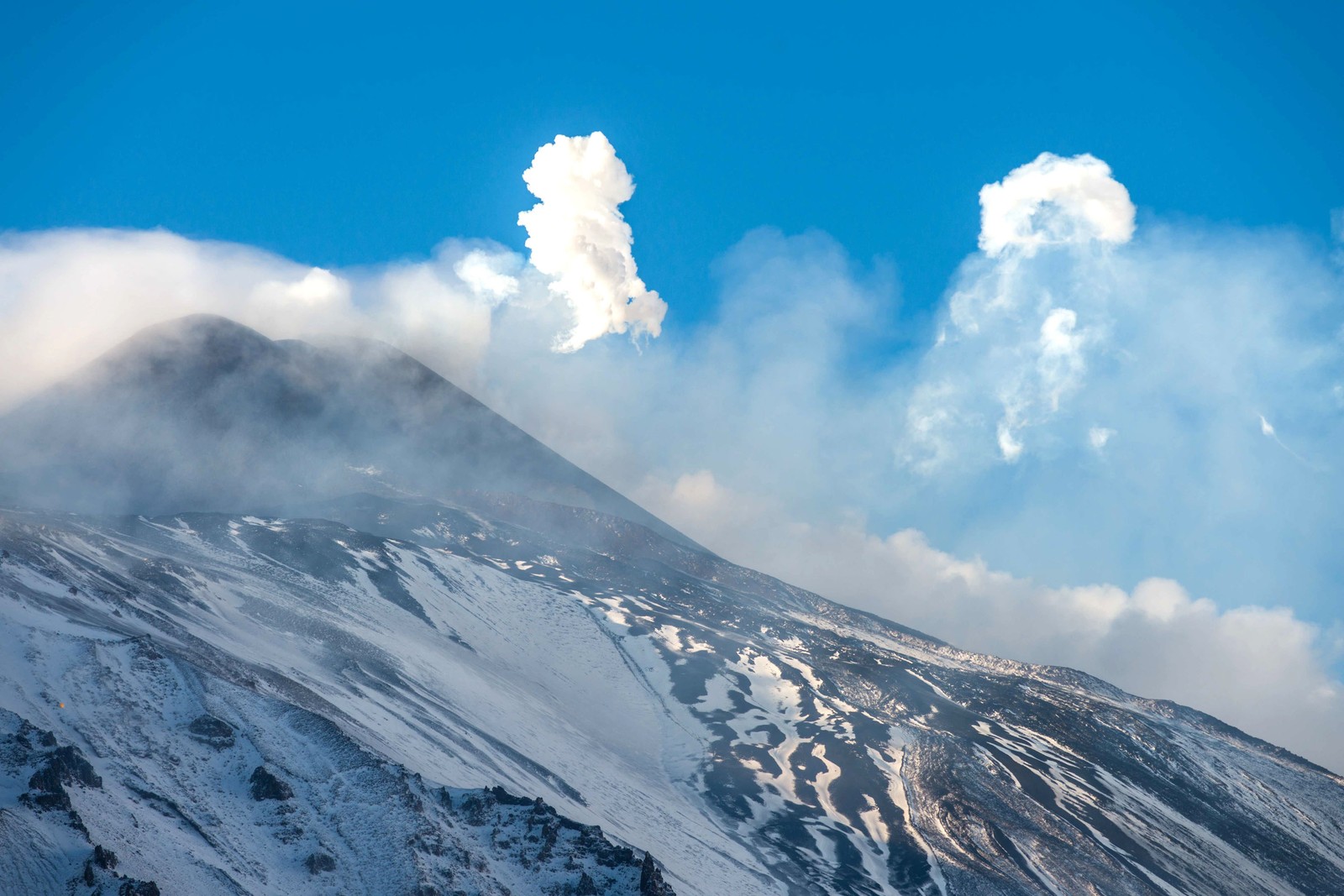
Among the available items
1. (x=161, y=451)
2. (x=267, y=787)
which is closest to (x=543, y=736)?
(x=267, y=787)

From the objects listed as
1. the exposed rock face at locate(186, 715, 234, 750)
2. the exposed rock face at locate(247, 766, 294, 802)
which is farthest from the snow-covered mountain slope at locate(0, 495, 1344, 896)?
the exposed rock face at locate(247, 766, 294, 802)

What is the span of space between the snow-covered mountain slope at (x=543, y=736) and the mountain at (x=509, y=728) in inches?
11.2

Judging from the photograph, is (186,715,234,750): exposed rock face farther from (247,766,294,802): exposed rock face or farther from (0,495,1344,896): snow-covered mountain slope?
(247,766,294,802): exposed rock face

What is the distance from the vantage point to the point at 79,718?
35969 mm

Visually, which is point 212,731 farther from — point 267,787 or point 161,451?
point 161,451

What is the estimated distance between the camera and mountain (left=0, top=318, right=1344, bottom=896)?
34531 millimetres

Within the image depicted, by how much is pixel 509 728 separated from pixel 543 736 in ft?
11.3

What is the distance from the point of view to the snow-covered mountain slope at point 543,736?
3525cm

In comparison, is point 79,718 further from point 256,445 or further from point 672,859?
point 256,445

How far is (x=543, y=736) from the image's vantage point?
234 ft

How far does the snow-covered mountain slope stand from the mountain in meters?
0.28

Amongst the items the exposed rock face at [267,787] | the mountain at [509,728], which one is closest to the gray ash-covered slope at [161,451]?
the mountain at [509,728]

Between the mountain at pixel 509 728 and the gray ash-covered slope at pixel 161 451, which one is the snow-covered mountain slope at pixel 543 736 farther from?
the gray ash-covered slope at pixel 161 451

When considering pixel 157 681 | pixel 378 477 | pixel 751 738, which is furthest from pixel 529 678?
pixel 378 477
